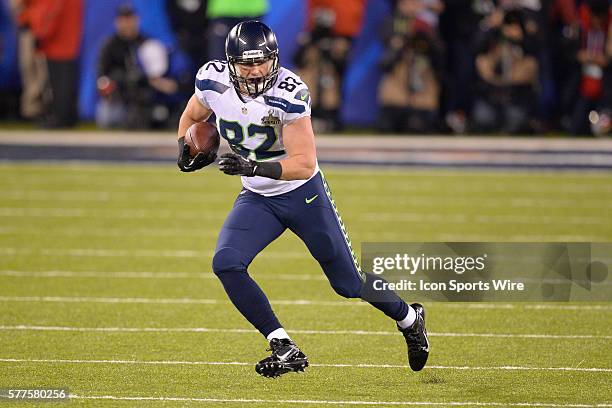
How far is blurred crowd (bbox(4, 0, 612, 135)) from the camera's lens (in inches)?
527

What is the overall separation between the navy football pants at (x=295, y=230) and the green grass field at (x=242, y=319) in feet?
0.96

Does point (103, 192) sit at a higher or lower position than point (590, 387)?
lower

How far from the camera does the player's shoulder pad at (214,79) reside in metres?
5.04

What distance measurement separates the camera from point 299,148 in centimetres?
490

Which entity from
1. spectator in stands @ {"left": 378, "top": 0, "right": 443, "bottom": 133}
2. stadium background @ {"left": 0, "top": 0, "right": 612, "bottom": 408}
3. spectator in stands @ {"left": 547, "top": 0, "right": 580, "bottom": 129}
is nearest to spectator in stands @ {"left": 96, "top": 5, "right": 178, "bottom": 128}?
stadium background @ {"left": 0, "top": 0, "right": 612, "bottom": 408}

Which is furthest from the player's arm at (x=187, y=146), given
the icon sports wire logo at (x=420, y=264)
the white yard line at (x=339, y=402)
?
the icon sports wire logo at (x=420, y=264)

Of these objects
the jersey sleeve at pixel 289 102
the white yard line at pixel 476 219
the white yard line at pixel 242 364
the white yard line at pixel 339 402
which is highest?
the jersey sleeve at pixel 289 102

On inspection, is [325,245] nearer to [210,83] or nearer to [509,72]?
[210,83]

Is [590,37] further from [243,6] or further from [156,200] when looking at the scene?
[156,200]

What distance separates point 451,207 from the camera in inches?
384

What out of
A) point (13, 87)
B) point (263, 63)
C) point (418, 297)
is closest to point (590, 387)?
point (418, 297)

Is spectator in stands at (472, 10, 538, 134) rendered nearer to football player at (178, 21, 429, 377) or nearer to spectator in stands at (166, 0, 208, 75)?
spectator in stands at (166, 0, 208, 75)

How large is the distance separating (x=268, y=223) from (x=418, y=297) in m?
1.24

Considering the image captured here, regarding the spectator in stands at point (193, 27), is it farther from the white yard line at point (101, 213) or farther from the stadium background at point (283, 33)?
the white yard line at point (101, 213)
